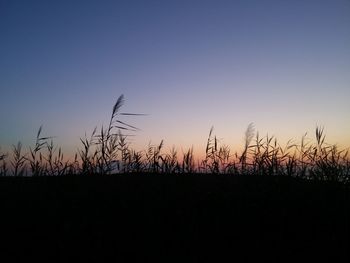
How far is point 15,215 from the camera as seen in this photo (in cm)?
355

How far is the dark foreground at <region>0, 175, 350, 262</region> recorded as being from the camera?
2855 millimetres

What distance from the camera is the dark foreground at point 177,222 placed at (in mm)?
2855

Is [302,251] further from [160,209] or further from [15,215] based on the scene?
[15,215]

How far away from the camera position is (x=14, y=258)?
281 cm

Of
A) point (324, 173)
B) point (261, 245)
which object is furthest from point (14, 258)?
point (324, 173)

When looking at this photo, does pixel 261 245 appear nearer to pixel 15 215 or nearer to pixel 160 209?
pixel 160 209

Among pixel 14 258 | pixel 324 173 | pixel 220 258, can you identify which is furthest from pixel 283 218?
pixel 14 258

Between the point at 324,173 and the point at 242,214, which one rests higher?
the point at 324,173

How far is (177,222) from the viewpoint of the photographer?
323 cm

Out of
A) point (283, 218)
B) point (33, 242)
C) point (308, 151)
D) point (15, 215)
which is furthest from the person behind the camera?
point (308, 151)

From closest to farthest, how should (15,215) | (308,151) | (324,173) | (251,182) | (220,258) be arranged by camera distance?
1. (220,258)
2. (15,215)
3. (251,182)
4. (324,173)
5. (308,151)

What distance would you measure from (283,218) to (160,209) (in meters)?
1.16

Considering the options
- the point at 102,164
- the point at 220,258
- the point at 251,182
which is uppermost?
the point at 102,164

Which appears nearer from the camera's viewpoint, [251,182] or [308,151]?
[251,182]
